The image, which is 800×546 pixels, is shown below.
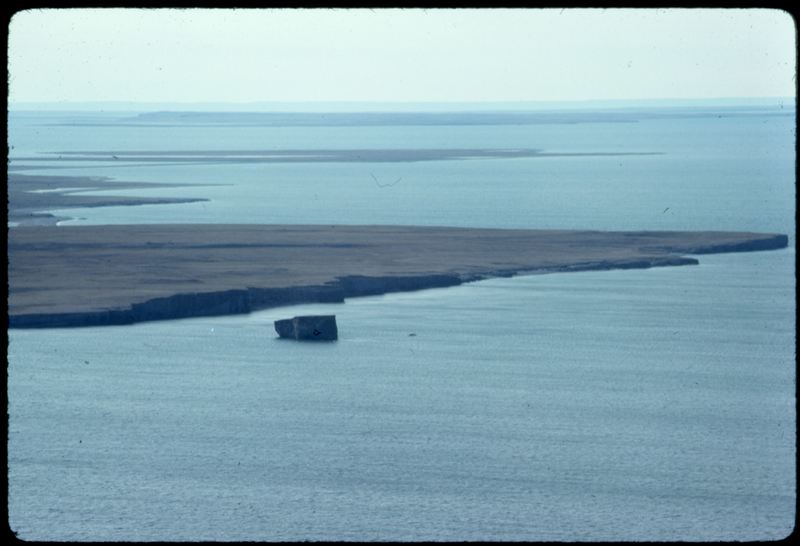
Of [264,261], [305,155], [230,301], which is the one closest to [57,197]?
[264,261]

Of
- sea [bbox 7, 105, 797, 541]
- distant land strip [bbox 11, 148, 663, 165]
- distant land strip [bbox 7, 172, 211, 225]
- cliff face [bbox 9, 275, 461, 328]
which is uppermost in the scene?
distant land strip [bbox 11, 148, 663, 165]

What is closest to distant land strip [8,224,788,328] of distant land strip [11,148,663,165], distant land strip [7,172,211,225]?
distant land strip [7,172,211,225]

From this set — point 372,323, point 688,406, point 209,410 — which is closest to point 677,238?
point 372,323

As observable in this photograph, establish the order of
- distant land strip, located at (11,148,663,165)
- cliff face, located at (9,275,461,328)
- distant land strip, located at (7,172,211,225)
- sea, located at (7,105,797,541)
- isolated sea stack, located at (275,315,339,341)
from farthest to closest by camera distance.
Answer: distant land strip, located at (11,148,663,165), distant land strip, located at (7,172,211,225), cliff face, located at (9,275,461,328), isolated sea stack, located at (275,315,339,341), sea, located at (7,105,797,541)

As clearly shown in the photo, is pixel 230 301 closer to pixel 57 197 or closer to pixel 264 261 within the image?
pixel 264 261

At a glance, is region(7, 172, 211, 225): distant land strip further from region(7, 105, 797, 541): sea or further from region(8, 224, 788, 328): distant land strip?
region(7, 105, 797, 541): sea

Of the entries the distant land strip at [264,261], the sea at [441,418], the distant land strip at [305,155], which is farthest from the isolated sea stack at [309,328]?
the distant land strip at [305,155]
